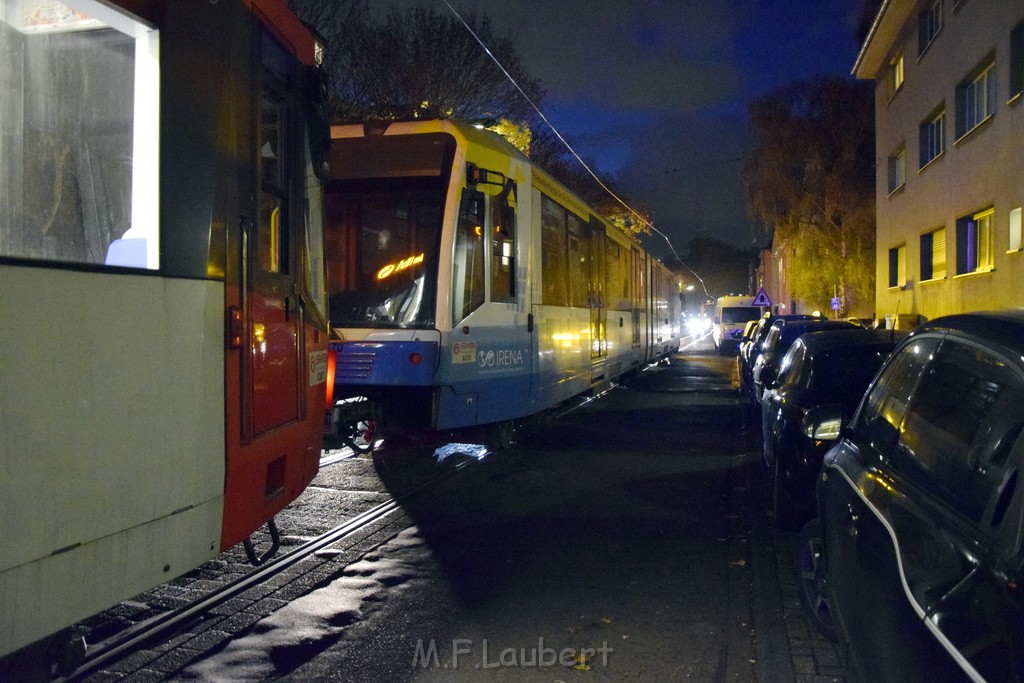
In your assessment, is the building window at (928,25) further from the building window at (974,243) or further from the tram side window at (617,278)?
the tram side window at (617,278)

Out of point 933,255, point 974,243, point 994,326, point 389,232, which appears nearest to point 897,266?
point 933,255

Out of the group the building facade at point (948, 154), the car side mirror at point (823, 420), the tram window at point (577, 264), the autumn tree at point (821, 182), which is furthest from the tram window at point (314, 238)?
the autumn tree at point (821, 182)

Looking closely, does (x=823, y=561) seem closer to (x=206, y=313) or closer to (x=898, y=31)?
(x=206, y=313)

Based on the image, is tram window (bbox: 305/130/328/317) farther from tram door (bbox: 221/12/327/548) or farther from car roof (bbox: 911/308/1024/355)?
car roof (bbox: 911/308/1024/355)

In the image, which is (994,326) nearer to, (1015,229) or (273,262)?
(273,262)

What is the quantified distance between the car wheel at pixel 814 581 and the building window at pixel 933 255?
54.7 ft

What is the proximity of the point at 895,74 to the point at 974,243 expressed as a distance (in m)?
7.99

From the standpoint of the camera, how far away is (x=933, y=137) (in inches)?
799

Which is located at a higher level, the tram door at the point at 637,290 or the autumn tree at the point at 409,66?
the autumn tree at the point at 409,66

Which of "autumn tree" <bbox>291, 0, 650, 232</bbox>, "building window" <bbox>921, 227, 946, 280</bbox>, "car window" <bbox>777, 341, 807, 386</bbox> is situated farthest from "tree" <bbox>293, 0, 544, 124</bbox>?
"car window" <bbox>777, 341, 807, 386</bbox>

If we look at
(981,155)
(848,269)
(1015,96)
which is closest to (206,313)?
(1015,96)

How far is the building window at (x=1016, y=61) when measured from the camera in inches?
566

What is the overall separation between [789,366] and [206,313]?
590cm

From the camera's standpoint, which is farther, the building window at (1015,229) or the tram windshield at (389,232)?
the building window at (1015,229)
